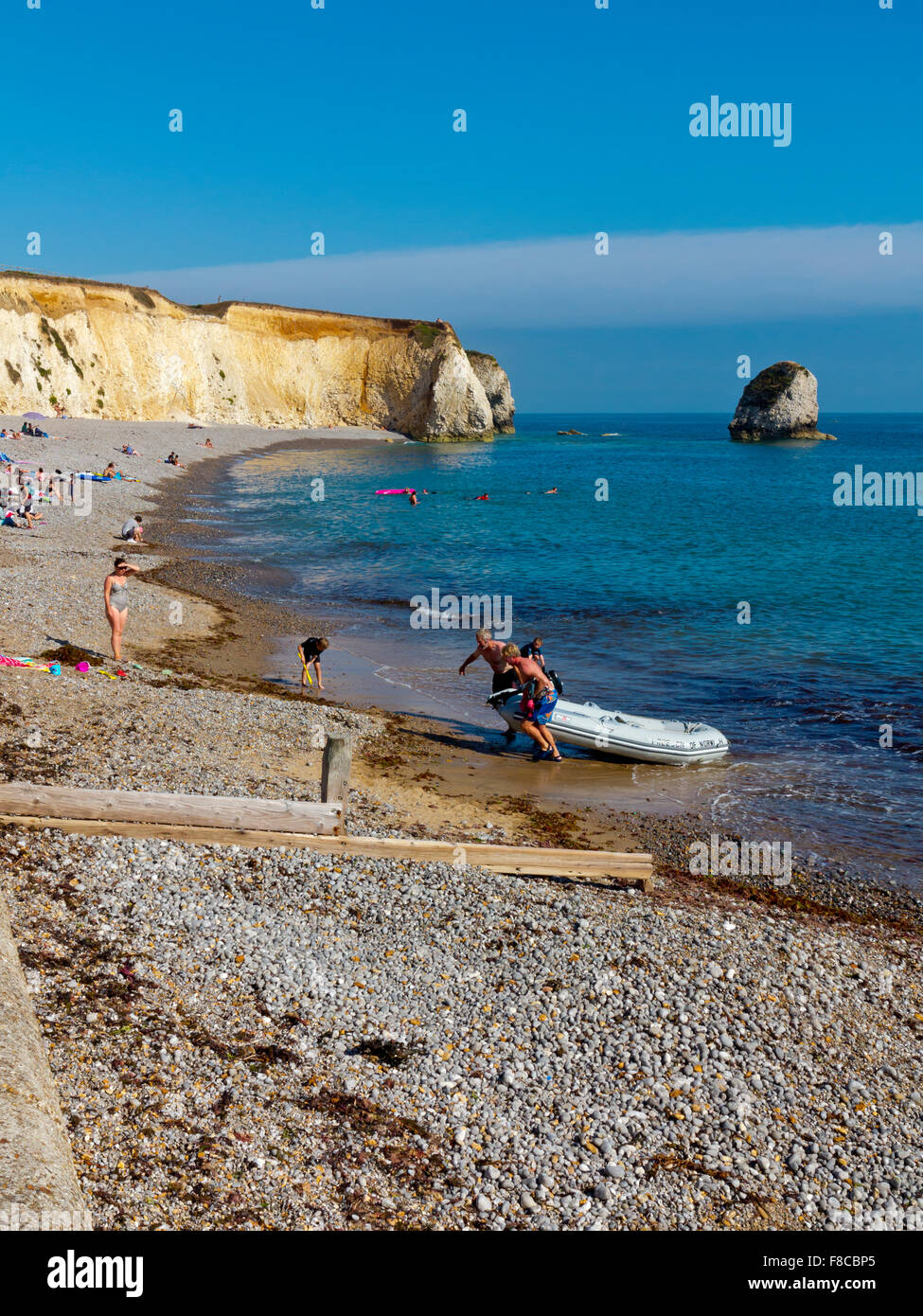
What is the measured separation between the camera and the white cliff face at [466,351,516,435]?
4732 inches

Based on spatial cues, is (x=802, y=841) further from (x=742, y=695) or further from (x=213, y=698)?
(x=213, y=698)

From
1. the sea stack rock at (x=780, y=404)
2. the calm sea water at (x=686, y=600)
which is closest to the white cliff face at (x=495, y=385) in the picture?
the sea stack rock at (x=780, y=404)

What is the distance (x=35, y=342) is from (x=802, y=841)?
6887 centimetres

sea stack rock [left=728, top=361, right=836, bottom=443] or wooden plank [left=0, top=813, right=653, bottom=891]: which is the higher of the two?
sea stack rock [left=728, top=361, right=836, bottom=443]

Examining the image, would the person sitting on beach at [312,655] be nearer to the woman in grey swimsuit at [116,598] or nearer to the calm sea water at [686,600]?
the calm sea water at [686,600]

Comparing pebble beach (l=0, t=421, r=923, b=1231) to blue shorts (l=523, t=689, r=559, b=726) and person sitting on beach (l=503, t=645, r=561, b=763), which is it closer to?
person sitting on beach (l=503, t=645, r=561, b=763)

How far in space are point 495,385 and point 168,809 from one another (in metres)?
121

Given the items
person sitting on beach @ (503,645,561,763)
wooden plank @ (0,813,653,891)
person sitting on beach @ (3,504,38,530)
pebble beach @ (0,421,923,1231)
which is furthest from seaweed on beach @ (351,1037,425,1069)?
person sitting on beach @ (3,504,38,530)

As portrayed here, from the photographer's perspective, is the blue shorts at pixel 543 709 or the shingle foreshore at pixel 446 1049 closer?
the shingle foreshore at pixel 446 1049

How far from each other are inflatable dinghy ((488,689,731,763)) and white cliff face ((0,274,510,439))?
59.6 metres

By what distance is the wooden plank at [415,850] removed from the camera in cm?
878

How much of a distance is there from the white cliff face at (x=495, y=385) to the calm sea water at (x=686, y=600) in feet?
178

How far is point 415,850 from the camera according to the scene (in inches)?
367

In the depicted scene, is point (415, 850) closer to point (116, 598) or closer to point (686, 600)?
point (116, 598)
